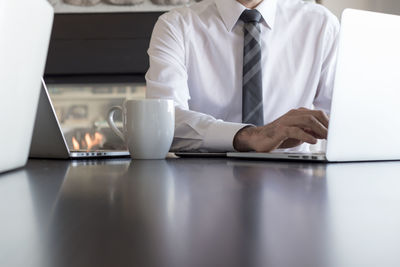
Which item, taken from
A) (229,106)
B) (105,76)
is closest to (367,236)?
(229,106)

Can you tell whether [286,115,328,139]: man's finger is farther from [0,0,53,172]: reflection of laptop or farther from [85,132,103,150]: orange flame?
[85,132,103,150]: orange flame

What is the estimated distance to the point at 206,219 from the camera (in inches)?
9.0

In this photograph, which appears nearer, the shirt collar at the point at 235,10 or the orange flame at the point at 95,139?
the shirt collar at the point at 235,10

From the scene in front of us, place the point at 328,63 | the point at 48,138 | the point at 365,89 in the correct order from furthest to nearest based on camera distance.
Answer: the point at 328,63 < the point at 48,138 < the point at 365,89

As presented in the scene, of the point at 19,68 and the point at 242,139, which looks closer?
the point at 19,68

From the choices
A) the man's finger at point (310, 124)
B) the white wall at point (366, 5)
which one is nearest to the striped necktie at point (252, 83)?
the man's finger at point (310, 124)

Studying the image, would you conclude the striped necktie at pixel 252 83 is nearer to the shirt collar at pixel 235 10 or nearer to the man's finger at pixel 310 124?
the shirt collar at pixel 235 10

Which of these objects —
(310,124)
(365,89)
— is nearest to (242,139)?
(310,124)

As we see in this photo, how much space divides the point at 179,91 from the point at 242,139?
0.46 metres

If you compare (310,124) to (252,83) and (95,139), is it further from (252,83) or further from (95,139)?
(95,139)

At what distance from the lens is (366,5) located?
2.82 meters

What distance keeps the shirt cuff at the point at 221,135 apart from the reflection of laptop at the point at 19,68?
0.50 meters

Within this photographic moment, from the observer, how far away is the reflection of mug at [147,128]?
85cm

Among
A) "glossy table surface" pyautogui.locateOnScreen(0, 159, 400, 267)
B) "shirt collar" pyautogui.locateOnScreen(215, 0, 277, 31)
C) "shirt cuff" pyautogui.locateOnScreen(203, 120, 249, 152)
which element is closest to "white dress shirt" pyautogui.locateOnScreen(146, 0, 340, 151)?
"shirt collar" pyautogui.locateOnScreen(215, 0, 277, 31)
